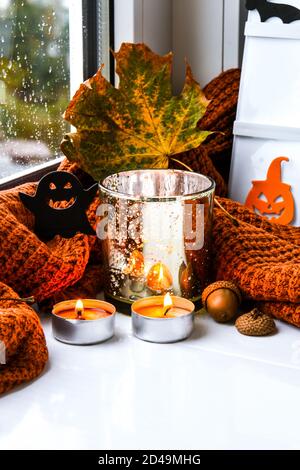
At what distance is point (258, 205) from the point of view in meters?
1.13

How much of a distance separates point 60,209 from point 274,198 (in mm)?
333

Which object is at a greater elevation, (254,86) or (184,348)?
(254,86)

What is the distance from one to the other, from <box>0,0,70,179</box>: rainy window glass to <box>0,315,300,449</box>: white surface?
31 centimetres

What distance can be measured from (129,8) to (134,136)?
0.92 feet

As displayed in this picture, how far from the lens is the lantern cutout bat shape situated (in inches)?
43.6

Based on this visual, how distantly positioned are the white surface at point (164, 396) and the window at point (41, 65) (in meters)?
0.31

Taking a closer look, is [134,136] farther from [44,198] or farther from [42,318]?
[42,318]

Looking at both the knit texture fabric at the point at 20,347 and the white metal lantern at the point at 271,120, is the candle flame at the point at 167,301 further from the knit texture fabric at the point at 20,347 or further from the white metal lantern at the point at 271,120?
the white metal lantern at the point at 271,120

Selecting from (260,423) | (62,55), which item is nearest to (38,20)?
(62,55)

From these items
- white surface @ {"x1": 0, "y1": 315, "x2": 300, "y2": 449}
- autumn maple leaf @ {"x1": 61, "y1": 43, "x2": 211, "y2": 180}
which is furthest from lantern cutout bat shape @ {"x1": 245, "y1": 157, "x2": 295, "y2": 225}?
white surface @ {"x1": 0, "y1": 315, "x2": 300, "y2": 449}

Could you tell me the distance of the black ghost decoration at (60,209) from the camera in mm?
936

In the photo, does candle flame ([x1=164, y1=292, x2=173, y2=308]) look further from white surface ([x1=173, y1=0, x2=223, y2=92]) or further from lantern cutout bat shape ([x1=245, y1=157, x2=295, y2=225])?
white surface ([x1=173, y1=0, x2=223, y2=92])

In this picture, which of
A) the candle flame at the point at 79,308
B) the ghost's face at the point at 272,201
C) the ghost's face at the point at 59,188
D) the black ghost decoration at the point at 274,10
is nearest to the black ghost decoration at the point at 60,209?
the ghost's face at the point at 59,188

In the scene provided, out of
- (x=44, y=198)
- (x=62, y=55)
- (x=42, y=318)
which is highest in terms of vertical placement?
(x=62, y=55)
